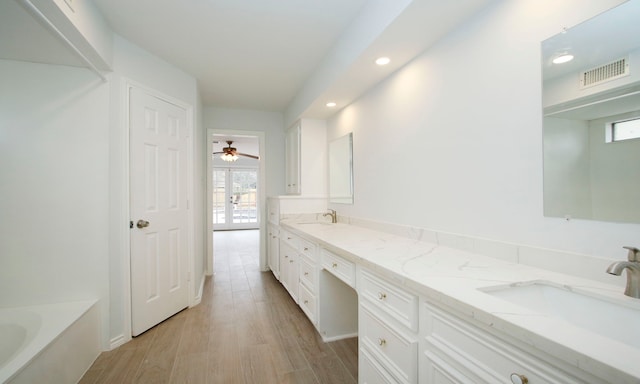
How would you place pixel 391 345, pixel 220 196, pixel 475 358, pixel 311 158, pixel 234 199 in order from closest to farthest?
pixel 475 358 < pixel 391 345 < pixel 311 158 < pixel 220 196 < pixel 234 199

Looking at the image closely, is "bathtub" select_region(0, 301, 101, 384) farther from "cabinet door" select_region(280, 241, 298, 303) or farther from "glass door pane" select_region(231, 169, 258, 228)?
"glass door pane" select_region(231, 169, 258, 228)

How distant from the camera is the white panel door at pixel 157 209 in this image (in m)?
2.39

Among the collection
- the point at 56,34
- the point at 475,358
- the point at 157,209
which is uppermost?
the point at 56,34

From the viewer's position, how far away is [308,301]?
8.32ft

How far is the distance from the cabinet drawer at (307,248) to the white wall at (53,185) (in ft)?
5.04

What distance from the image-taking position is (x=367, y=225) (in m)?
2.67

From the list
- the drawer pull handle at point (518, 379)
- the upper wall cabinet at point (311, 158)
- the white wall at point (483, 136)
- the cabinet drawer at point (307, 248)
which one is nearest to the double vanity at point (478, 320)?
the drawer pull handle at point (518, 379)

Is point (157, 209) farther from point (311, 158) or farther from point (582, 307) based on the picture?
point (582, 307)

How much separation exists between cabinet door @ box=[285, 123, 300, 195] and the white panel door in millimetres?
1375

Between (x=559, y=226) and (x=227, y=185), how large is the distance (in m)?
8.97

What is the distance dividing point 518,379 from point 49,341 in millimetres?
2238

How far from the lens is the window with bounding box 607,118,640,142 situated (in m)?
0.95

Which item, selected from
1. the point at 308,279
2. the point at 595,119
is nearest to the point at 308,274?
the point at 308,279

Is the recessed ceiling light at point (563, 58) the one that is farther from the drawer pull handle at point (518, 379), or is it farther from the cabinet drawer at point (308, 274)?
the cabinet drawer at point (308, 274)
